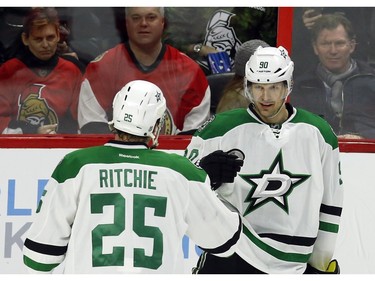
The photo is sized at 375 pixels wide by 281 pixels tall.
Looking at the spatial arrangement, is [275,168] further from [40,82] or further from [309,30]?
[40,82]

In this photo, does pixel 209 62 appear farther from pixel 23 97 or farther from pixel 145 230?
pixel 145 230

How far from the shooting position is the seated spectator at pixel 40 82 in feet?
19.8

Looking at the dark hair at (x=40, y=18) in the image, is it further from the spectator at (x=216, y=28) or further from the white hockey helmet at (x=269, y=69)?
the white hockey helmet at (x=269, y=69)

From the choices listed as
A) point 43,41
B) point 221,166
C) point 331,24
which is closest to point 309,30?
point 331,24

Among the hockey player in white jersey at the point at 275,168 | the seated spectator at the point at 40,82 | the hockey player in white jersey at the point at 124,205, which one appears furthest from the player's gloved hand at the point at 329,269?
the seated spectator at the point at 40,82

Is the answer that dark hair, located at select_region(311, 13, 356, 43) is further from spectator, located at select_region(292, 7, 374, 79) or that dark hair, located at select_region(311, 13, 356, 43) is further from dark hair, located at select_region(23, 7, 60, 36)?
dark hair, located at select_region(23, 7, 60, 36)

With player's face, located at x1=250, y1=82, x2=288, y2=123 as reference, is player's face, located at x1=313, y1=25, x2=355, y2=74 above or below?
above

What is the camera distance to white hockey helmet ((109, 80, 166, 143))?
4.03m

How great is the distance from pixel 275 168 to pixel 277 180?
0.05 metres

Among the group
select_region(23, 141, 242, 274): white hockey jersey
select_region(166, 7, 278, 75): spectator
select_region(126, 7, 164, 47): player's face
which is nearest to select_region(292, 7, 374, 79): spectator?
select_region(166, 7, 278, 75): spectator

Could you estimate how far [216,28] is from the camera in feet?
20.1

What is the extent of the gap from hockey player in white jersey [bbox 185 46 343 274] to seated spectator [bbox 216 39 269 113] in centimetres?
101

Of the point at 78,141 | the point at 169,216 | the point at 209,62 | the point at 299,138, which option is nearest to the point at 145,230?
the point at 169,216
